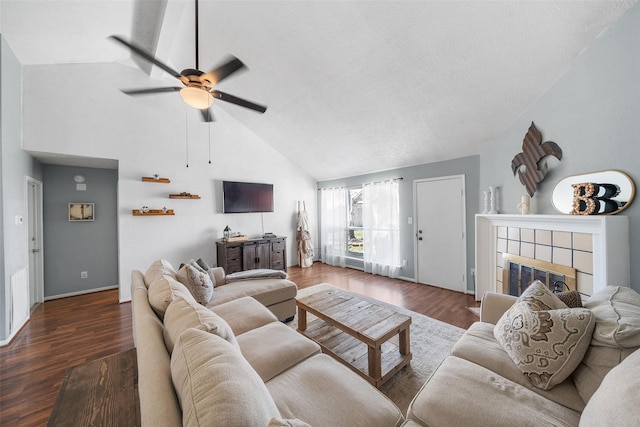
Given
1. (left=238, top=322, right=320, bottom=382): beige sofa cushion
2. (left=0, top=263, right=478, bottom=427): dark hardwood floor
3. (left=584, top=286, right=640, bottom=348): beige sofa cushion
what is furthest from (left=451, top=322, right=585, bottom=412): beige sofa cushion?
(left=0, top=263, right=478, bottom=427): dark hardwood floor

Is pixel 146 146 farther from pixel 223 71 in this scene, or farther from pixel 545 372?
pixel 545 372

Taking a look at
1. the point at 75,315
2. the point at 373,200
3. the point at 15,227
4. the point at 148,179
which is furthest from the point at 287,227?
the point at 15,227

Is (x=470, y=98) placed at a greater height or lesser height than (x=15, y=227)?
greater

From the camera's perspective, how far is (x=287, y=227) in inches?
216

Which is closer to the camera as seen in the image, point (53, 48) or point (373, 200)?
point (53, 48)

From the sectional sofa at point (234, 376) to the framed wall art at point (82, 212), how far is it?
9.98 feet

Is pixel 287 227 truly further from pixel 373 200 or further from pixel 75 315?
pixel 75 315

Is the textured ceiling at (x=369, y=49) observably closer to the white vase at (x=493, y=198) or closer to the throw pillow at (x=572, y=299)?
the white vase at (x=493, y=198)

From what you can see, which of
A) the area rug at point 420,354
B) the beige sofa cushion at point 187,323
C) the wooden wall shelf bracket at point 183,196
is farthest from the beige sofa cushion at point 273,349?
the wooden wall shelf bracket at point 183,196

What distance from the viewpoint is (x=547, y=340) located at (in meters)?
1.20

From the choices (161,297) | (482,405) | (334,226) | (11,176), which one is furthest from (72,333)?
(334,226)

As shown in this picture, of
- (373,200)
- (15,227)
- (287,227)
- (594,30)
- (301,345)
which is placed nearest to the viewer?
(301,345)

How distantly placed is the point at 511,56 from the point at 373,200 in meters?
3.07

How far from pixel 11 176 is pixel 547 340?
16.1ft
